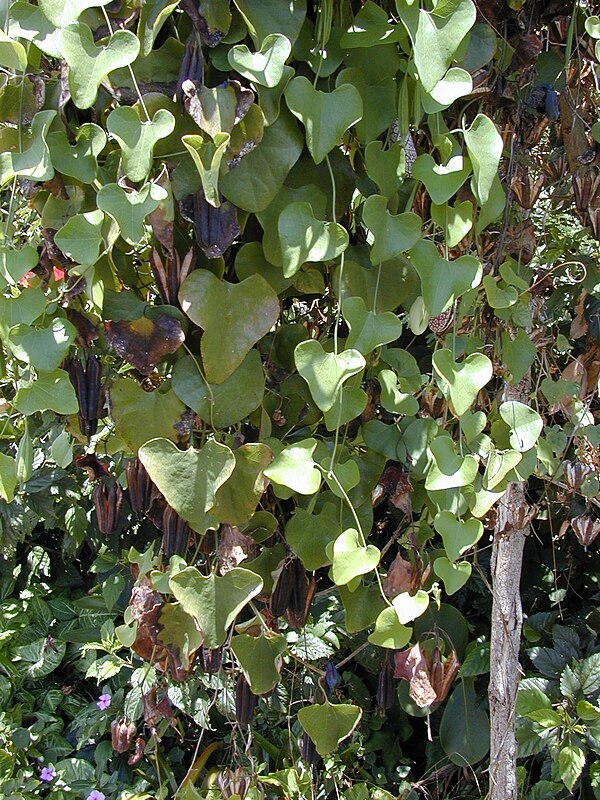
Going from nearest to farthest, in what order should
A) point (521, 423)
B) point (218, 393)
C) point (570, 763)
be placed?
point (218, 393)
point (521, 423)
point (570, 763)

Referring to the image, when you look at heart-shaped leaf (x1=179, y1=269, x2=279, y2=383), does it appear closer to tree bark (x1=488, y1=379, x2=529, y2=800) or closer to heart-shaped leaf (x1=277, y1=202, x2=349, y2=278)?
heart-shaped leaf (x1=277, y1=202, x2=349, y2=278)

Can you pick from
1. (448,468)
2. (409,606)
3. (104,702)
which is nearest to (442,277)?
(448,468)

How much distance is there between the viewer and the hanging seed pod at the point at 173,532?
0.63 meters

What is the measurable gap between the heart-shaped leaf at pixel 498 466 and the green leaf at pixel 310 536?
0.13m

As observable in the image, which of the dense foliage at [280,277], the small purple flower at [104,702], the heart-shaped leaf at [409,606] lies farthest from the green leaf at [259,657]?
the small purple flower at [104,702]

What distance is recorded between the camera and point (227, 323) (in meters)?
0.57

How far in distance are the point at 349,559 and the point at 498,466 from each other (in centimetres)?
16

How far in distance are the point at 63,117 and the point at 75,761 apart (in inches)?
55.9

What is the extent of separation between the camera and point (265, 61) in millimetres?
517

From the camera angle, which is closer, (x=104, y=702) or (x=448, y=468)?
(x=448, y=468)

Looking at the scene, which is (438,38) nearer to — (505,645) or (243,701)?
(243,701)

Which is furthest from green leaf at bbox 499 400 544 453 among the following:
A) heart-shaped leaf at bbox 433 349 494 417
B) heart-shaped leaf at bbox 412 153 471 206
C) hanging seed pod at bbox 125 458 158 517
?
hanging seed pod at bbox 125 458 158 517

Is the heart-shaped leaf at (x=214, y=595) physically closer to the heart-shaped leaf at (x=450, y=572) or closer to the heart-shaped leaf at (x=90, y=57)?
the heart-shaped leaf at (x=450, y=572)

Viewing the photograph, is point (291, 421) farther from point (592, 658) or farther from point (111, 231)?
point (592, 658)
